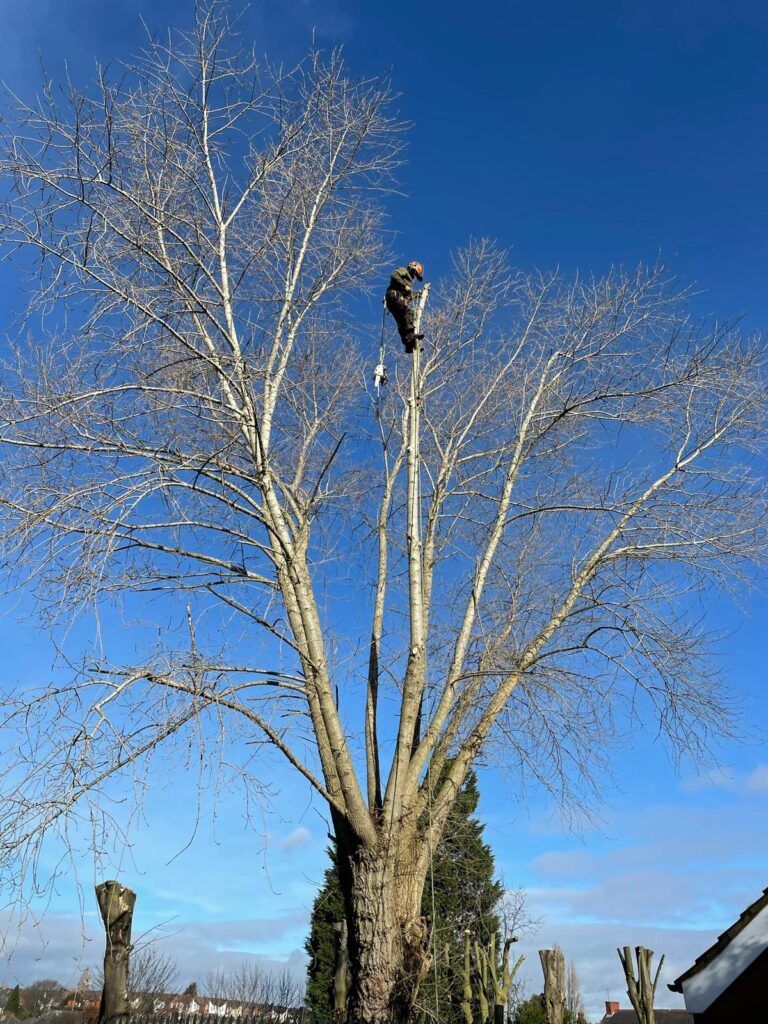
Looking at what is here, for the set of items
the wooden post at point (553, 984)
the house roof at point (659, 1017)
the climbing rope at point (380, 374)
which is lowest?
the house roof at point (659, 1017)

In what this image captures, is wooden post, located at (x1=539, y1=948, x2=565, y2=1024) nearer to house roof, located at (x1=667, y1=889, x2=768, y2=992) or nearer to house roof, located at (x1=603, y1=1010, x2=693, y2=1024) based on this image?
house roof, located at (x1=667, y1=889, x2=768, y2=992)

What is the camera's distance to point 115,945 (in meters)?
6.59

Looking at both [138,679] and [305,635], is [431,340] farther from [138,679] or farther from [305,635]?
[138,679]

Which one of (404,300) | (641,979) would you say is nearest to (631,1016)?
(641,979)

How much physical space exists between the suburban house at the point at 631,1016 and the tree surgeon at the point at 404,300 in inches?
1687

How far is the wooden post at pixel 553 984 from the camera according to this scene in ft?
42.5

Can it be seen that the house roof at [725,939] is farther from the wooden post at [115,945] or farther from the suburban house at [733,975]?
the wooden post at [115,945]

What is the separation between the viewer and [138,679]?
615cm

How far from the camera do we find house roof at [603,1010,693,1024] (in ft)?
137

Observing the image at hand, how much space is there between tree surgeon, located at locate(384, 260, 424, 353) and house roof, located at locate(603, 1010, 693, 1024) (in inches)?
1703

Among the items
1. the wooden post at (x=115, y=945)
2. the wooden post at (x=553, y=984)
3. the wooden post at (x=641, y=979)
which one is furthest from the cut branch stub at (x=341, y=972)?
the wooden post at (x=115, y=945)

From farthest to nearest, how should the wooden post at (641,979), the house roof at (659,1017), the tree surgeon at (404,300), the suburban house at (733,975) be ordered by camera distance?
the house roof at (659,1017) < the wooden post at (641,979) < the suburban house at (733,975) < the tree surgeon at (404,300)

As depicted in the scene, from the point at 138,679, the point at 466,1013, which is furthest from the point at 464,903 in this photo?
the point at 138,679

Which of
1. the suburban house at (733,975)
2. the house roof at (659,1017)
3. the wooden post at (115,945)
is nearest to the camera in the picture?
the wooden post at (115,945)
